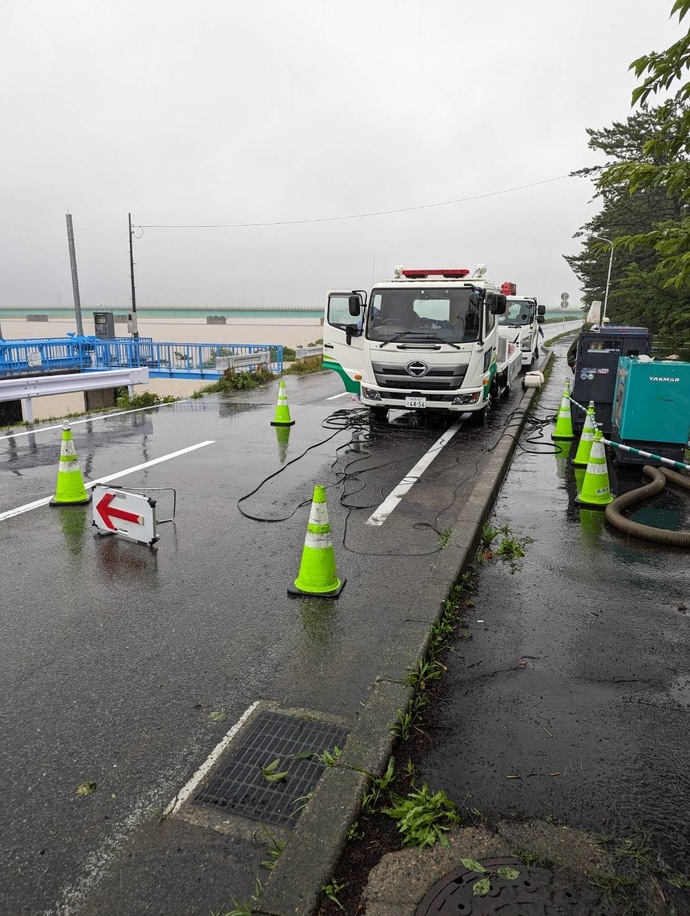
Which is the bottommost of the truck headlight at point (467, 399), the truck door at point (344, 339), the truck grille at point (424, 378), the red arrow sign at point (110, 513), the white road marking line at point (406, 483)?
the white road marking line at point (406, 483)

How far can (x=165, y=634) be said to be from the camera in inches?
165

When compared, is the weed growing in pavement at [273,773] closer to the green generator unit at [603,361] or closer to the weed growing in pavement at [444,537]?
the weed growing in pavement at [444,537]

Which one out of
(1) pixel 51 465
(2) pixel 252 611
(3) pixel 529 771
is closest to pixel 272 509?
(2) pixel 252 611

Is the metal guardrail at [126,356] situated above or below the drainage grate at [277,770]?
above

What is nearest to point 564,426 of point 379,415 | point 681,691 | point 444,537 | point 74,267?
point 379,415

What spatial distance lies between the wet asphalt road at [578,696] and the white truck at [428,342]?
5307 millimetres

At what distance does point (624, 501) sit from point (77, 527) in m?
5.80

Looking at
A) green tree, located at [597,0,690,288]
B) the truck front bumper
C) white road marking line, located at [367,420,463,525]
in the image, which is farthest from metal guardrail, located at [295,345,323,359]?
green tree, located at [597,0,690,288]

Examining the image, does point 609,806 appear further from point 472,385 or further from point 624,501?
point 472,385

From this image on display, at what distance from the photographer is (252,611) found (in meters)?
4.51

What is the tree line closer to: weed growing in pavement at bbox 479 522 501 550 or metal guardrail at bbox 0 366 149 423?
weed growing in pavement at bbox 479 522 501 550

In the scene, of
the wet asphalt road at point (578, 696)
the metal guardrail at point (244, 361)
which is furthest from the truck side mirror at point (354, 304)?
the metal guardrail at point (244, 361)

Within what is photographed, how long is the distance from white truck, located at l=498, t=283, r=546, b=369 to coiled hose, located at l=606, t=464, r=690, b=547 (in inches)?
565

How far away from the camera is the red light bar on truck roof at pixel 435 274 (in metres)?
11.9
